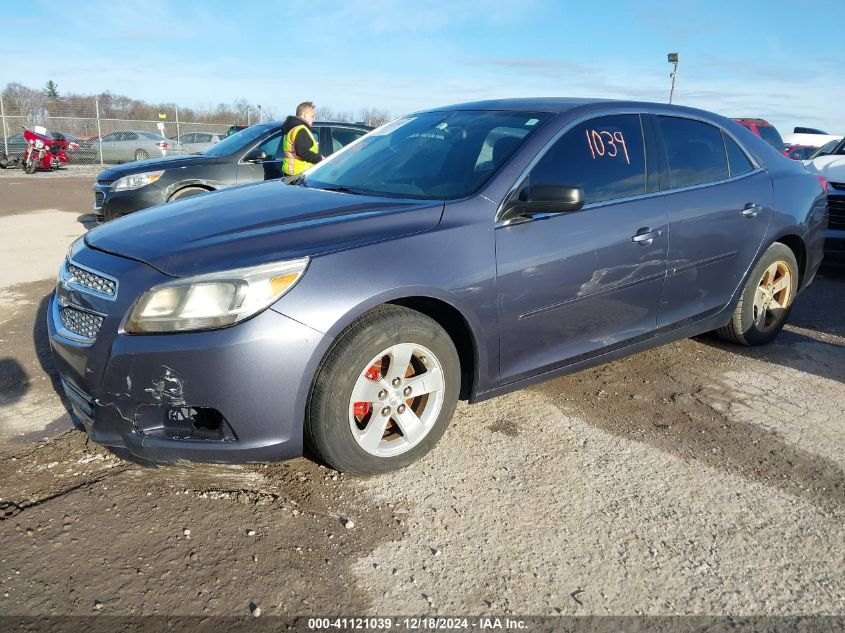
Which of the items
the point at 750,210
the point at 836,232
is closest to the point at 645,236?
the point at 750,210

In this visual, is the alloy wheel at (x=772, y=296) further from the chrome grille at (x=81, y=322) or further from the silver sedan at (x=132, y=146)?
the silver sedan at (x=132, y=146)

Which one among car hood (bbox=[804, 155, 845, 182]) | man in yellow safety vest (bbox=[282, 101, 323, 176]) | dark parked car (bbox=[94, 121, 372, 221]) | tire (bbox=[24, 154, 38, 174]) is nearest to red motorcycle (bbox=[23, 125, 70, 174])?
tire (bbox=[24, 154, 38, 174])

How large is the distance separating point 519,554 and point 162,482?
149cm

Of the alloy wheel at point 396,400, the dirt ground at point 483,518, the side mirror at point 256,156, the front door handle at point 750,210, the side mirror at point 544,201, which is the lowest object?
the dirt ground at point 483,518

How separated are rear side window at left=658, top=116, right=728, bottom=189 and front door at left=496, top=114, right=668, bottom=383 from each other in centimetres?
23

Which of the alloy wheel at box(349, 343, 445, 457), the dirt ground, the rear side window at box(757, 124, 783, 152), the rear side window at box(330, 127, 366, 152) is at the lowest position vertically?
the dirt ground

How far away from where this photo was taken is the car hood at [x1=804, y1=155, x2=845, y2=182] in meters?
6.86

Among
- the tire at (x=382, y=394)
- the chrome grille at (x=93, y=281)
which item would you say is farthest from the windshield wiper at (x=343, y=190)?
the chrome grille at (x=93, y=281)

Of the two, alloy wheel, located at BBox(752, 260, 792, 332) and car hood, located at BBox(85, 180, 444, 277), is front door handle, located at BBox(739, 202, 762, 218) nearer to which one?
alloy wheel, located at BBox(752, 260, 792, 332)

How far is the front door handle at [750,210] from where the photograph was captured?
3992 millimetres

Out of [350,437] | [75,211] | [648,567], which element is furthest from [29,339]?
[75,211]

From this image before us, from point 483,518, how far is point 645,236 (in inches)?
69.1

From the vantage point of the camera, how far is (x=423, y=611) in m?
2.07

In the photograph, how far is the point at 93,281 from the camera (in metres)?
2.65
